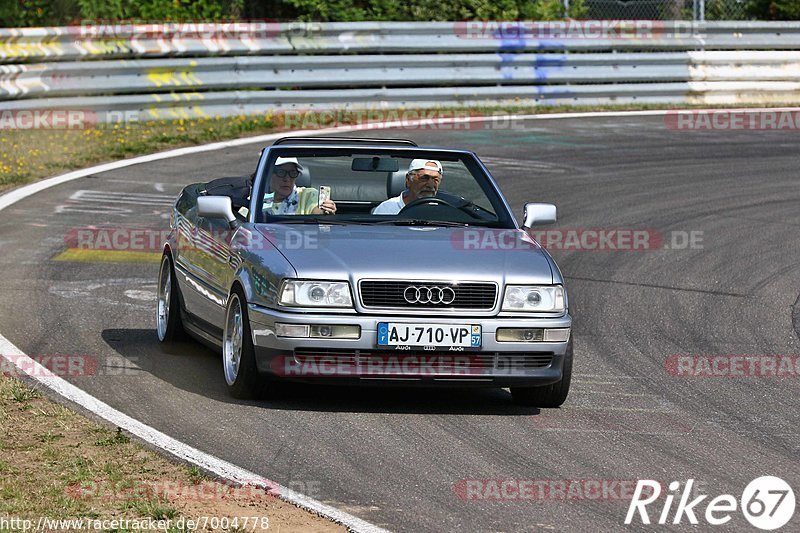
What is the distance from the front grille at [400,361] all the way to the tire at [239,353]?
0.36 metres

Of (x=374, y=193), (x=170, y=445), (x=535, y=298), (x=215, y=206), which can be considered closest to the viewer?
(x=170, y=445)

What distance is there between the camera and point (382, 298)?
25.7 ft

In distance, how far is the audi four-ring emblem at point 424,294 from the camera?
25.7 feet

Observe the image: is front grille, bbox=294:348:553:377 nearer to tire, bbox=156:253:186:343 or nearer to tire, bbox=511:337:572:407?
tire, bbox=511:337:572:407

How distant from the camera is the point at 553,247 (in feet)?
46.2

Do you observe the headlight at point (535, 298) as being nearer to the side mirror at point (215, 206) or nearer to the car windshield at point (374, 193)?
the car windshield at point (374, 193)

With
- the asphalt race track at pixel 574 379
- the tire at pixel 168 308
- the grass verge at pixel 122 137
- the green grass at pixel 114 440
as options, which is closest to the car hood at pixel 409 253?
the asphalt race track at pixel 574 379

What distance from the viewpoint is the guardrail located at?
2064 cm

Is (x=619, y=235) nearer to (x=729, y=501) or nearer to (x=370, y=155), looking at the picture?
(x=370, y=155)

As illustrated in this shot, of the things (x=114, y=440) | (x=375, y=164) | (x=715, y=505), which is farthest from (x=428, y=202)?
(x=715, y=505)

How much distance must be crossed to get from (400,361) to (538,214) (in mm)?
1826

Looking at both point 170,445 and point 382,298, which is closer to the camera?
point 170,445

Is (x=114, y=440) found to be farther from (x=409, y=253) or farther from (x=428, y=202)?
(x=428, y=202)

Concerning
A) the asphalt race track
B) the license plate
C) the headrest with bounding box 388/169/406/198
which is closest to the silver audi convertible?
the license plate
